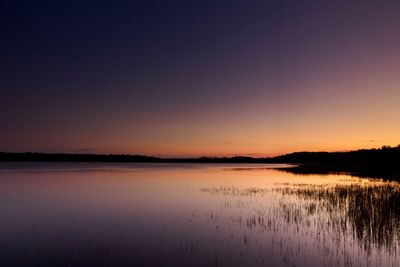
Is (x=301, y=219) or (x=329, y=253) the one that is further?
(x=301, y=219)

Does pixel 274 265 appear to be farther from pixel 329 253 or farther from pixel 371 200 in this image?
pixel 371 200

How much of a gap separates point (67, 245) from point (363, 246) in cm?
1291

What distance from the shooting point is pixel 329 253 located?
13953 mm

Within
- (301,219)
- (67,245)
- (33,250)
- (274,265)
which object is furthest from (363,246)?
(33,250)

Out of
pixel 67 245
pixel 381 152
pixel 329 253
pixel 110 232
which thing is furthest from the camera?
pixel 381 152

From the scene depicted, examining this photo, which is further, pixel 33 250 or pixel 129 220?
pixel 129 220

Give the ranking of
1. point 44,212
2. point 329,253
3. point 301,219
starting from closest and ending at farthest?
point 329,253 → point 301,219 → point 44,212

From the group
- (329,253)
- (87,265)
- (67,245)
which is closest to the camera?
(87,265)

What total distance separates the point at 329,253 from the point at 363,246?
1.83 metres

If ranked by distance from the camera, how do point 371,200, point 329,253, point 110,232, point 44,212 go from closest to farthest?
point 329,253 < point 110,232 < point 44,212 < point 371,200

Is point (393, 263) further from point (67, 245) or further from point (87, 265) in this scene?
point (67, 245)

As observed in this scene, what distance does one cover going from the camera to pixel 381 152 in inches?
4304

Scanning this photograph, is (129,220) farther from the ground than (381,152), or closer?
closer

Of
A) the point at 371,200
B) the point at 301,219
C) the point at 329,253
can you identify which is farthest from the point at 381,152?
the point at 329,253
